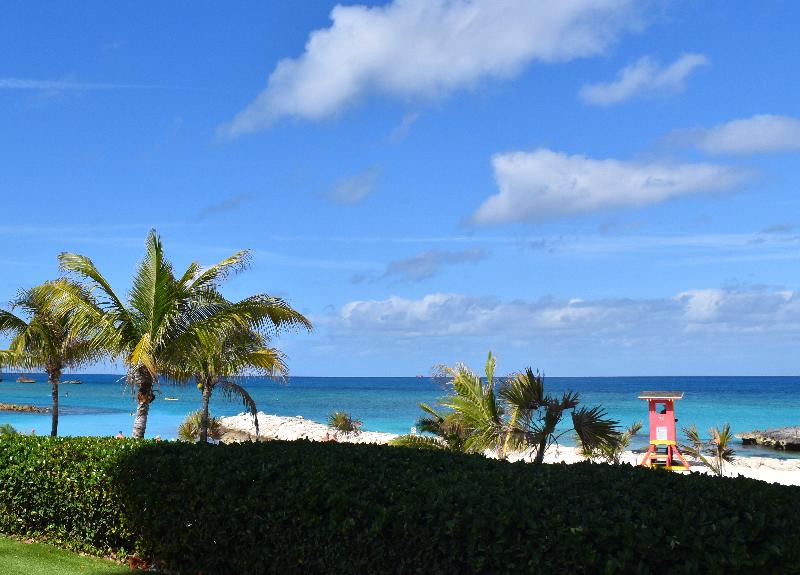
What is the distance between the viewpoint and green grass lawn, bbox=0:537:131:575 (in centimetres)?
867

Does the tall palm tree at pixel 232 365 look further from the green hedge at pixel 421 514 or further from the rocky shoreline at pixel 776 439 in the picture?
the rocky shoreline at pixel 776 439

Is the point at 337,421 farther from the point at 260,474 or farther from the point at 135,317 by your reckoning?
the point at 260,474

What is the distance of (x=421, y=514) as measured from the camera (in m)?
6.28

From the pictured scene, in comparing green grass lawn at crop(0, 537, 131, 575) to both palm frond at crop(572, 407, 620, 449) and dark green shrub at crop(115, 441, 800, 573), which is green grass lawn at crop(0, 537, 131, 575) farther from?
palm frond at crop(572, 407, 620, 449)

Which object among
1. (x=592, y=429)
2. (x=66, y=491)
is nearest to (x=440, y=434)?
(x=592, y=429)

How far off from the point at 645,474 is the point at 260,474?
3585 mm

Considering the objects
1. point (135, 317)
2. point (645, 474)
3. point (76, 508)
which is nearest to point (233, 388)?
point (135, 317)

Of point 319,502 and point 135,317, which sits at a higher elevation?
point 135,317

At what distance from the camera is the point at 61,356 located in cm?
2366

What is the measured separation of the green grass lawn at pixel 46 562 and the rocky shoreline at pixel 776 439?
46807mm

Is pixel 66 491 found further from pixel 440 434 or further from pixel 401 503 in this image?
pixel 440 434

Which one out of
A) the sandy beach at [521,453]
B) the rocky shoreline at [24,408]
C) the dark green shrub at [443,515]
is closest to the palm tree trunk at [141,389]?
the sandy beach at [521,453]

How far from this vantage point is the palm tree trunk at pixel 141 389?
46.4 ft

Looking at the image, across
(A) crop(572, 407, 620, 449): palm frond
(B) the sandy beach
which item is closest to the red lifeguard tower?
(B) the sandy beach
